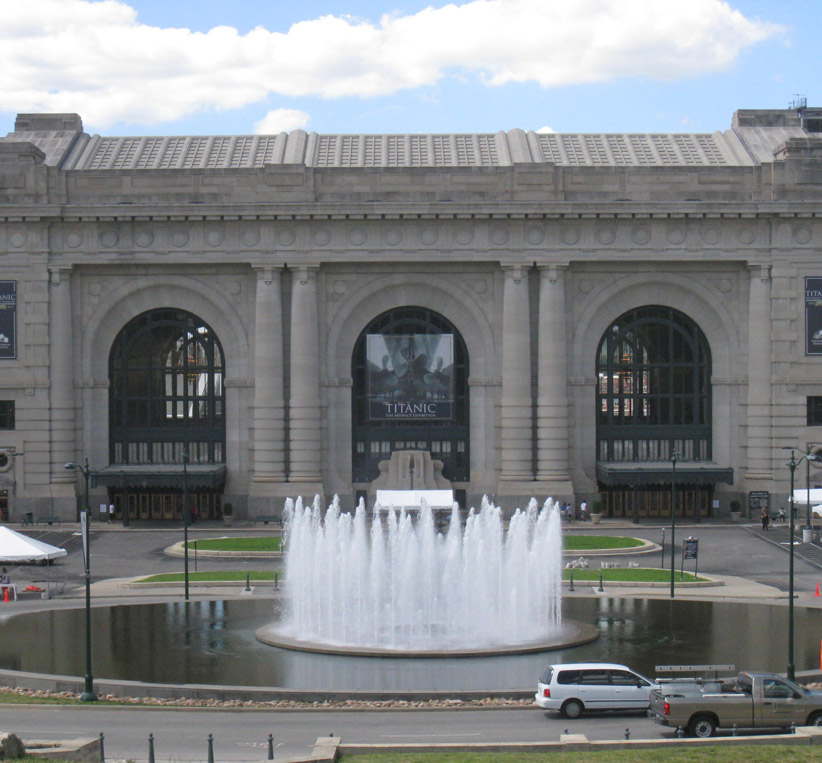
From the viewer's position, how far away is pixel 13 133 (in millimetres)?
78188

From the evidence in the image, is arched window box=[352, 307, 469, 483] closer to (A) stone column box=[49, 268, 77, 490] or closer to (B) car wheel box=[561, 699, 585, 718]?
(A) stone column box=[49, 268, 77, 490]

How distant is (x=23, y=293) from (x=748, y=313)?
3831cm

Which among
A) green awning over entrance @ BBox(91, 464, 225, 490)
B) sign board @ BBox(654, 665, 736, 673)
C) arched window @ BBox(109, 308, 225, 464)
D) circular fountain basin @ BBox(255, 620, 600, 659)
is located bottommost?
circular fountain basin @ BBox(255, 620, 600, 659)

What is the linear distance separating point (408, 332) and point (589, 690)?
42070 mm

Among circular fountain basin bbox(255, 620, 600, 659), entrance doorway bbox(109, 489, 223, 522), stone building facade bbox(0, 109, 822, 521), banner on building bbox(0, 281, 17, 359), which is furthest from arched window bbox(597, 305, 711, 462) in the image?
circular fountain basin bbox(255, 620, 600, 659)

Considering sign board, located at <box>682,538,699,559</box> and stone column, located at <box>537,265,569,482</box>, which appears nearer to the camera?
sign board, located at <box>682,538,699,559</box>

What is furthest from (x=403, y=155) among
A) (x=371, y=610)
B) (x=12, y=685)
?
(x=12, y=685)

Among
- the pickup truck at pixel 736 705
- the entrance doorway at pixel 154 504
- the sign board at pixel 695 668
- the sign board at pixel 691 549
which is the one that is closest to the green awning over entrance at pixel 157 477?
the entrance doorway at pixel 154 504

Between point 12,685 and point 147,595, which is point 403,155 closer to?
point 147,595

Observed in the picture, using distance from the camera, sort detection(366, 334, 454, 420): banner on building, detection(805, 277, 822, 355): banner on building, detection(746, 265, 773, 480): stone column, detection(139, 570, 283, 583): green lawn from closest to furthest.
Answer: detection(139, 570, 283, 583): green lawn → detection(805, 277, 822, 355): banner on building → detection(746, 265, 773, 480): stone column → detection(366, 334, 454, 420): banner on building

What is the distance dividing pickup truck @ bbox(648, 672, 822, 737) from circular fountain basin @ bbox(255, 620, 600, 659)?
7.99 m

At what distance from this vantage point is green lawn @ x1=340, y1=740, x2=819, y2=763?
24031 millimetres

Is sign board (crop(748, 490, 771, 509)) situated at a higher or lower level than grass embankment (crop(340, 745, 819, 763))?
higher

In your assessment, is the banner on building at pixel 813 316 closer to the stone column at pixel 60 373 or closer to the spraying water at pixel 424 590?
the spraying water at pixel 424 590
